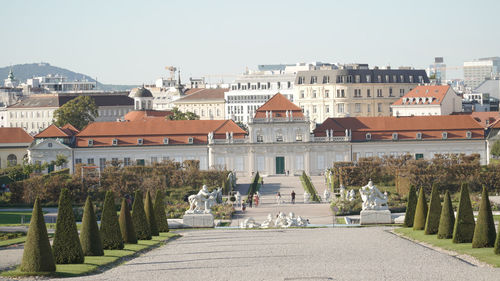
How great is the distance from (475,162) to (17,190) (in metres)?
34.0

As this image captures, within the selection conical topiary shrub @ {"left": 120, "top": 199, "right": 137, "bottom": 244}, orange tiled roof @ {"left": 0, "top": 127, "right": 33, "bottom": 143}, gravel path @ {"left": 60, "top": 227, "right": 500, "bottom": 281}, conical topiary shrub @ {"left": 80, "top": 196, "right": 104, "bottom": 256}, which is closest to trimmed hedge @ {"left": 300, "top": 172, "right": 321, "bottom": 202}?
gravel path @ {"left": 60, "top": 227, "right": 500, "bottom": 281}

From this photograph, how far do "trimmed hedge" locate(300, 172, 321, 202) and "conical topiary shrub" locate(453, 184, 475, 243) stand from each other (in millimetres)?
32875

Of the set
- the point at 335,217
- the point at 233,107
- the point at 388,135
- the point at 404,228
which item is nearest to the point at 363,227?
the point at 404,228

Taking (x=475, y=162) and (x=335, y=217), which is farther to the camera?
(x=475, y=162)

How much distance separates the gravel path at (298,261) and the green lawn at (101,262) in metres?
0.61

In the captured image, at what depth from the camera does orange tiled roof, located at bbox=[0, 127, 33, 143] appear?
367 feet

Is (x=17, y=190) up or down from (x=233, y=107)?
down

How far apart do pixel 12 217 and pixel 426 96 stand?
3313 inches

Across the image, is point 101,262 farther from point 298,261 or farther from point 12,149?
point 12,149

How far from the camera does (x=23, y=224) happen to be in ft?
218

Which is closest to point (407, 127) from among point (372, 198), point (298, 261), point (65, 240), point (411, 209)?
point (372, 198)

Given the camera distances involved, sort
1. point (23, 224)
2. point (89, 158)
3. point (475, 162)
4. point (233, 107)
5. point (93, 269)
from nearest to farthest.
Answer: point (93, 269) < point (23, 224) < point (475, 162) < point (89, 158) < point (233, 107)

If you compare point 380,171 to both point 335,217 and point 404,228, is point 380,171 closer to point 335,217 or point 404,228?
point 335,217

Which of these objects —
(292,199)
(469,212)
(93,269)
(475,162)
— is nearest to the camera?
(93,269)
